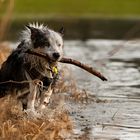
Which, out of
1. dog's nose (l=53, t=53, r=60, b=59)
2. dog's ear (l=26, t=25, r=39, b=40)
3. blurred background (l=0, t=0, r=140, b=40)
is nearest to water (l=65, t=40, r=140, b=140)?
dog's nose (l=53, t=53, r=60, b=59)

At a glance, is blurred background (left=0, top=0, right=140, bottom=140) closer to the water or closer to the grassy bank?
the water

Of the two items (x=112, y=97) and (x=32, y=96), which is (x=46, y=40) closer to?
(x=32, y=96)

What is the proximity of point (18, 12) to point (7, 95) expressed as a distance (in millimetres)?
32105

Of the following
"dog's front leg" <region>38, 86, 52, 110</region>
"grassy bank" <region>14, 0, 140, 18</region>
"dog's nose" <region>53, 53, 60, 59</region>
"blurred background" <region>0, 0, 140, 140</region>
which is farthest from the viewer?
"grassy bank" <region>14, 0, 140, 18</region>

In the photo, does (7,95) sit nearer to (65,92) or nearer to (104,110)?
(104,110)

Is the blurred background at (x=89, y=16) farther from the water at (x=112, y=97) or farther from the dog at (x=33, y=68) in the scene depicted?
the dog at (x=33, y=68)

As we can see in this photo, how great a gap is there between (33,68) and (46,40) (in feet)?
1.56

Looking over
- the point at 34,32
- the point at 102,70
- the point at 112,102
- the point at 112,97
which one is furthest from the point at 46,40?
the point at 102,70

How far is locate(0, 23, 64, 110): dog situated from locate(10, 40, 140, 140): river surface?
2.27 ft

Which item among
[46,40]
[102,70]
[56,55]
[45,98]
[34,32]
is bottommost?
[45,98]

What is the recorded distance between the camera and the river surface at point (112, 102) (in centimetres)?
1006

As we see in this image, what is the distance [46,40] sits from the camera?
10328 millimetres

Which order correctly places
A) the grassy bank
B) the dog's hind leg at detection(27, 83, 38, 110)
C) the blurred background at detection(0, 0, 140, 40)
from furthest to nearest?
1. the grassy bank
2. the blurred background at detection(0, 0, 140, 40)
3. the dog's hind leg at detection(27, 83, 38, 110)

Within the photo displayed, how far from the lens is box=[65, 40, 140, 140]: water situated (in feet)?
33.1
